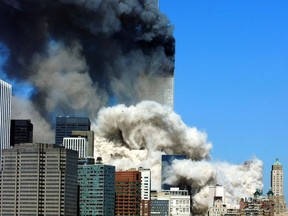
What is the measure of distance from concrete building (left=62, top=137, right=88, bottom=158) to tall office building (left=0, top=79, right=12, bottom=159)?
118 inches

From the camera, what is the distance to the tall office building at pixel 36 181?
Answer: 6169cm

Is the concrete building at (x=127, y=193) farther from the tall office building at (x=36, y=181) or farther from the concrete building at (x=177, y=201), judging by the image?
the tall office building at (x=36, y=181)

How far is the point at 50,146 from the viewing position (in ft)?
205

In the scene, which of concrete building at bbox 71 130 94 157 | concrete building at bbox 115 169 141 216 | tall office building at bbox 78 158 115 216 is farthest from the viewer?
concrete building at bbox 71 130 94 157

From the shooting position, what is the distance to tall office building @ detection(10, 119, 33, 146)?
244ft

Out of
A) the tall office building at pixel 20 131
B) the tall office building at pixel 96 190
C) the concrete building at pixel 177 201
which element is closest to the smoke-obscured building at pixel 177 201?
the concrete building at pixel 177 201

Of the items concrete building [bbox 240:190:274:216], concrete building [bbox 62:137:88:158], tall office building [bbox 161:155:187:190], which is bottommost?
concrete building [bbox 240:190:274:216]

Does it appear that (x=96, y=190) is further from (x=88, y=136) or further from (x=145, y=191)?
(x=88, y=136)

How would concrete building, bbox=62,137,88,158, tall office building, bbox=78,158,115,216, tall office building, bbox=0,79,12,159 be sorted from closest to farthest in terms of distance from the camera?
tall office building, bbox=78,158,115,216, tall office building, bbox=0,79,12,159, concrete building, bbox=62,137,88,158

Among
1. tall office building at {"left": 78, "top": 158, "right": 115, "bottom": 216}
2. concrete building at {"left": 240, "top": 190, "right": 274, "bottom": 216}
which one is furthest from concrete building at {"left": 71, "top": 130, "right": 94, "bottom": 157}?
tall office building at {"left": 78, "top": 158, "right": 115, "bottom": 216}

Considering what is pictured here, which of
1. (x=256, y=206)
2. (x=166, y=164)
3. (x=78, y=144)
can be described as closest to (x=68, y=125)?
(x=78, y=144)

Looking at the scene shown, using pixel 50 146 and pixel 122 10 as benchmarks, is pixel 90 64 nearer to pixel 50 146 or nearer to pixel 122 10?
pixel 122 10

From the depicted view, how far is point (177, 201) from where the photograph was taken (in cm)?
7500

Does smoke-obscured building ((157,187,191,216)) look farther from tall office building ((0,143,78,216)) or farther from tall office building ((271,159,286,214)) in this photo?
tall office building ((0,143,78,216))
